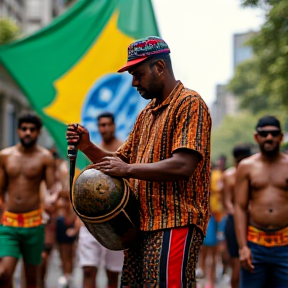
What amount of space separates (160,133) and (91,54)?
6.10 meters

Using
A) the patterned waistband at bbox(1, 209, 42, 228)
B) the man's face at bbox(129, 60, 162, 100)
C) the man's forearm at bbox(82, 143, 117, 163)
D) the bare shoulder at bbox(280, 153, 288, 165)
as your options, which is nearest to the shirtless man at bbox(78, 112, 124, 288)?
the patterned waistband at bbox(1, 209, 42, 228)

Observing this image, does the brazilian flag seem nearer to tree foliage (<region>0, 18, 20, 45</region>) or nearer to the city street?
the city street

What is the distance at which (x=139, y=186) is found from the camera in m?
4.29

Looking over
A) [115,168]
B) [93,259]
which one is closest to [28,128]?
[93,259]

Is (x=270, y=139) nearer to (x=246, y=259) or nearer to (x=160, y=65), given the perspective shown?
(x=246, y=259)

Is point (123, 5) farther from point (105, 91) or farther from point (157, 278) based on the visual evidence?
point (157, 278)

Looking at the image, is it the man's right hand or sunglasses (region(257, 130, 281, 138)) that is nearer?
the man's right hand

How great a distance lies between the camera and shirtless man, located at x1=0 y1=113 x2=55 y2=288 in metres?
7.49

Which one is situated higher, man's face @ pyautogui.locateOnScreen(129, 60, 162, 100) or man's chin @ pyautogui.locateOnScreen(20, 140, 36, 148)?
man's chin @ pyautogui.locateOnScreen(20, 140, 36, 148)

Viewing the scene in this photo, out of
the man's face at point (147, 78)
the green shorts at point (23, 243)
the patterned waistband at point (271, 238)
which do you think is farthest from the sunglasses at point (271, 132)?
the green shorts at point (23, 243)

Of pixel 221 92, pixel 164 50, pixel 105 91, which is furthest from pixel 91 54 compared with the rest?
pixel 221 92

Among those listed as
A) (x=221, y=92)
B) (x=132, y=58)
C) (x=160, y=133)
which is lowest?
(x=160, y=133)

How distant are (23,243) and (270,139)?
286cm

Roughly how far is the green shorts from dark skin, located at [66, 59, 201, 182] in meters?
2.98
